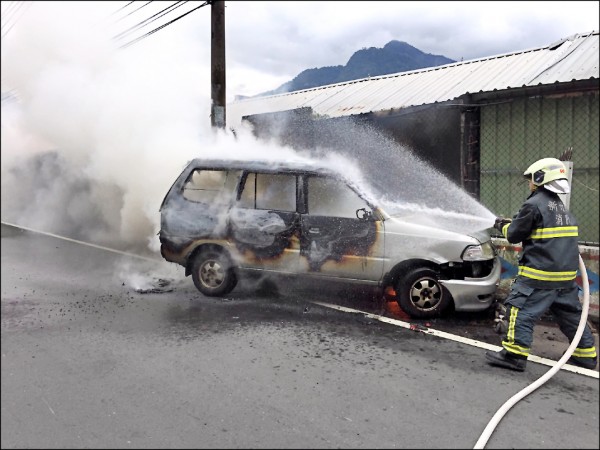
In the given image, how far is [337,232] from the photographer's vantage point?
3146mm

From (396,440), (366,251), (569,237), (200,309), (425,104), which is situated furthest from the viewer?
(200,309)

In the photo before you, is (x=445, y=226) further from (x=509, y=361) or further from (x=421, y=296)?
(x=421, y=296)

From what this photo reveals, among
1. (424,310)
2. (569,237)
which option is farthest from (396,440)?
(569,237)

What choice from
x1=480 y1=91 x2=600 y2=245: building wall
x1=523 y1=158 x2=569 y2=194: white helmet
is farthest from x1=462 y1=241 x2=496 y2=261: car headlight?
x1=523 y1=158 x2=569 y2=194: white helmet

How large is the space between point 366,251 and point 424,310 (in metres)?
0.99

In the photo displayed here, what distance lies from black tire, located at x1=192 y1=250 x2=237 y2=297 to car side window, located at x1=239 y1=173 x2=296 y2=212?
45cm

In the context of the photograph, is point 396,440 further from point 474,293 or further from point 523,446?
point 474,293

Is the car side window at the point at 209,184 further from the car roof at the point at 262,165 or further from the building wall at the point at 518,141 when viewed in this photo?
the building wall at the point at 518,141

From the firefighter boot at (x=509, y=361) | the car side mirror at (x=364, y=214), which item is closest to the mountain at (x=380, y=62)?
the car side mirror at (x=364, y=214)

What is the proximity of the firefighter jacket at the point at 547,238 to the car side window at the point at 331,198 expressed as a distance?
175cm

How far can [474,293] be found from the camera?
7.18 ft

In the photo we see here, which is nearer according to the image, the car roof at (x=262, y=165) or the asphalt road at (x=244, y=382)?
the car roof at (x=262, y=165)

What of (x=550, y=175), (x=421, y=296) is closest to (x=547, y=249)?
(x=550, y=175)

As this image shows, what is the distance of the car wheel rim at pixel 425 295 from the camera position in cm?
333
